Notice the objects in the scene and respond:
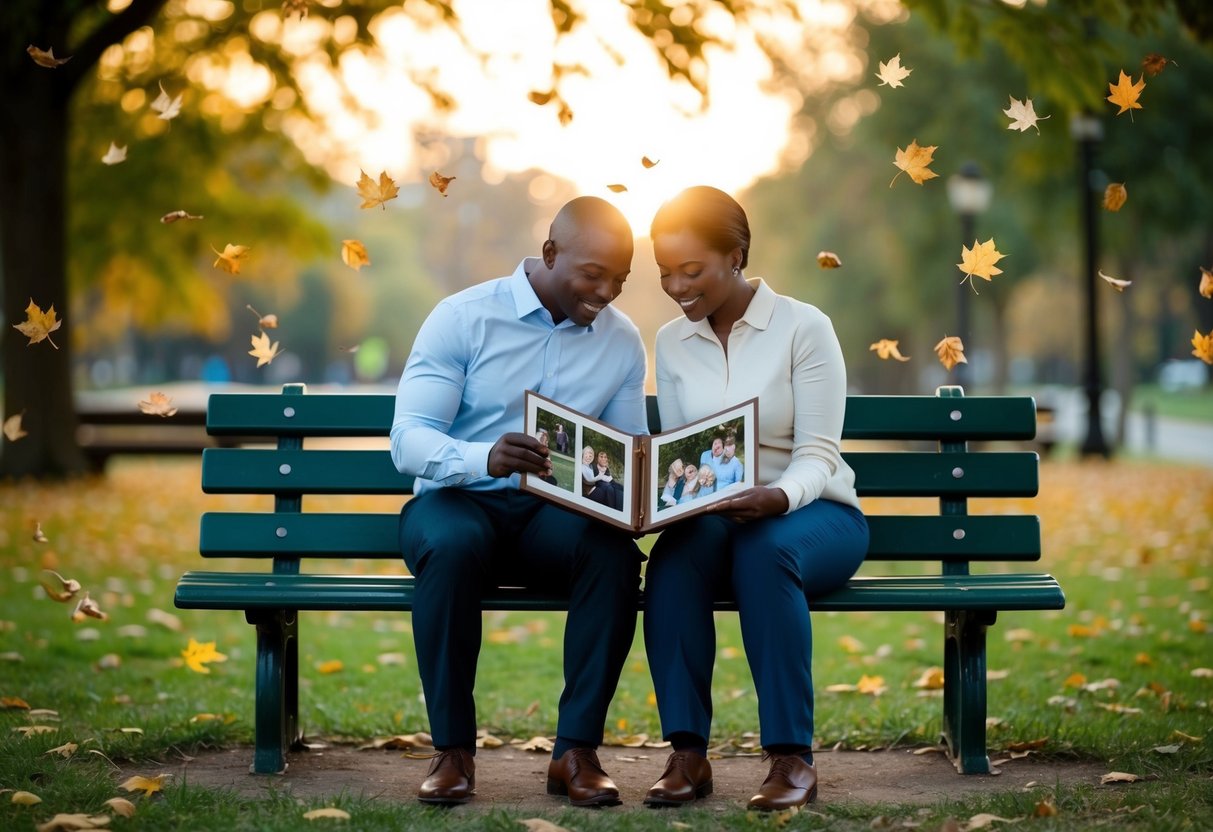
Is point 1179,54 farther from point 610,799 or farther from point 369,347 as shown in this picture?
point 369,347

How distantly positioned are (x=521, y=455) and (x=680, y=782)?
36.3 inches

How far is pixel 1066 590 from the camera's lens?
25.4 feet

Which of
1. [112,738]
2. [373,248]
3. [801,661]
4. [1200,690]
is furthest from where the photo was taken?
[373,248]

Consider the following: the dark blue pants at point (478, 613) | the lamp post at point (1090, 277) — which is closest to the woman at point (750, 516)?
the dark blue pants at point (478, 613)

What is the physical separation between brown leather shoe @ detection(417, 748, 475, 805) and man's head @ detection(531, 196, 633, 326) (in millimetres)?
1221

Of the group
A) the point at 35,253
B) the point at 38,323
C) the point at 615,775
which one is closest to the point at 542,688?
the point at 615,775

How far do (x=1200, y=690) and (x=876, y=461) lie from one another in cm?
176

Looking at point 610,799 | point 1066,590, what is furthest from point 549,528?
point 1066,590

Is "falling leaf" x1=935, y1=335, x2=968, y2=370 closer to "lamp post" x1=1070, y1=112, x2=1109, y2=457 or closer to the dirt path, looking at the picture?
the dirt path

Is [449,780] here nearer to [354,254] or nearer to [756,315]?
[756,315]

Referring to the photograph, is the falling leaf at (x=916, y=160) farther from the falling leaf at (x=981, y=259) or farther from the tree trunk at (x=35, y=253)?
the tree trunk at (x=35, y=253)

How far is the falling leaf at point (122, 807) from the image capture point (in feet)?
11.2

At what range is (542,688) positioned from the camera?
18.1 feet

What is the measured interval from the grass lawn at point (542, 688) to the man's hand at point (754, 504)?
0.73 meters
